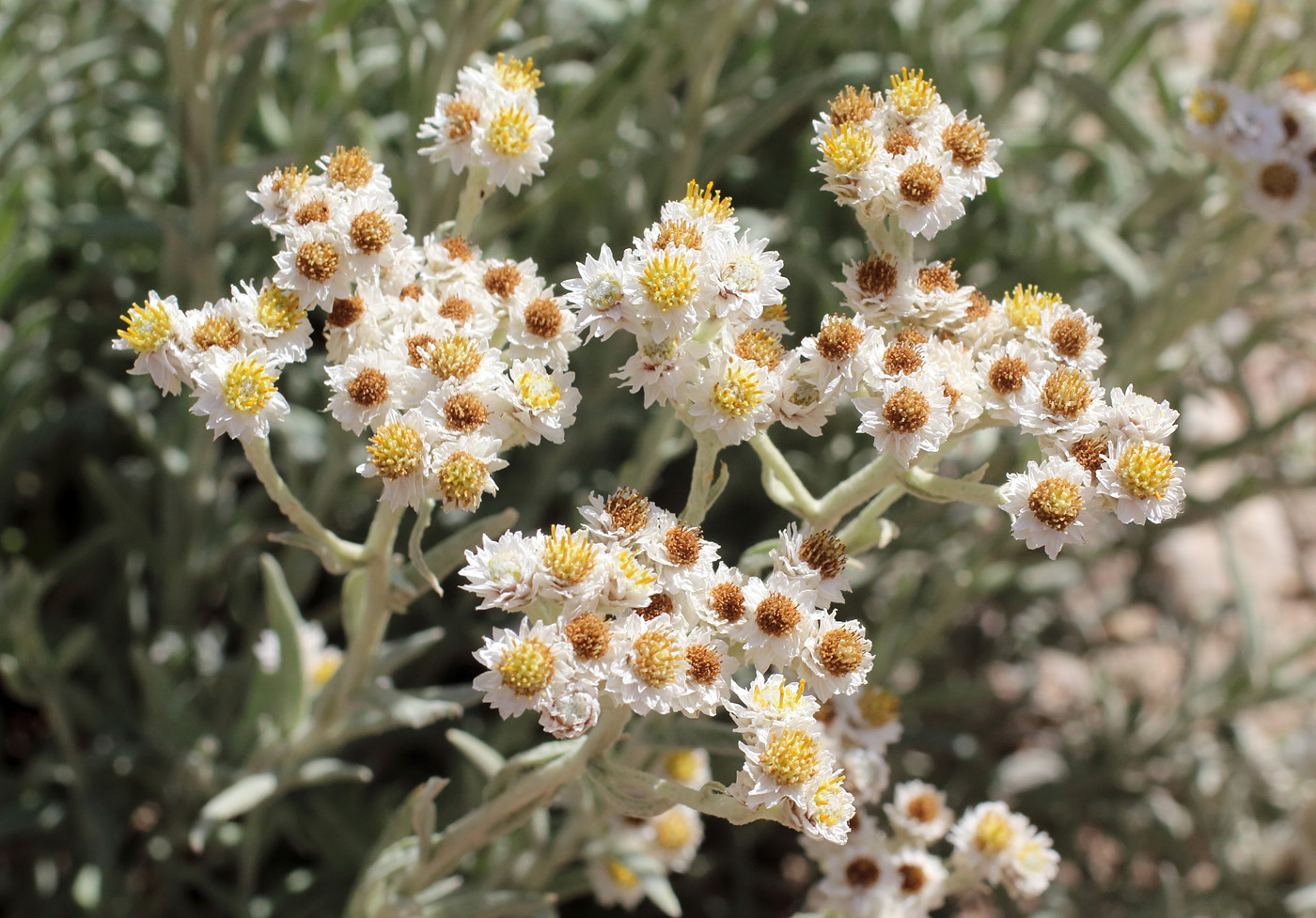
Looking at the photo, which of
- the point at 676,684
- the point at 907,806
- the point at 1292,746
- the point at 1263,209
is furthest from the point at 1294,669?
the point at 676,684

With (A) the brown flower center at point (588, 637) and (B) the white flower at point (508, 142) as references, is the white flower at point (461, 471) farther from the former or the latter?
(B) the white flower at point (508, 142)

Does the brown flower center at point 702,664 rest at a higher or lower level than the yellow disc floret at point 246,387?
lower

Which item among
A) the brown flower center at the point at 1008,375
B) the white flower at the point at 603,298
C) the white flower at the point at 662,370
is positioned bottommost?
the white flower at the point at 662,370

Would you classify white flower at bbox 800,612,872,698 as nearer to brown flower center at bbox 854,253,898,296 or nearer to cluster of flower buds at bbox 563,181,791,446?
cluster of flower buds at bbox 563,181,791,446

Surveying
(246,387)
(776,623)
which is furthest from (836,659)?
(246,387)

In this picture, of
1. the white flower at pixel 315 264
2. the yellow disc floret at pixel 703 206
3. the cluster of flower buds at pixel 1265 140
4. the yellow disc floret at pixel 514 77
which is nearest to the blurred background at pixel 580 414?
the cluster of flower buds at pixel 1265 140
